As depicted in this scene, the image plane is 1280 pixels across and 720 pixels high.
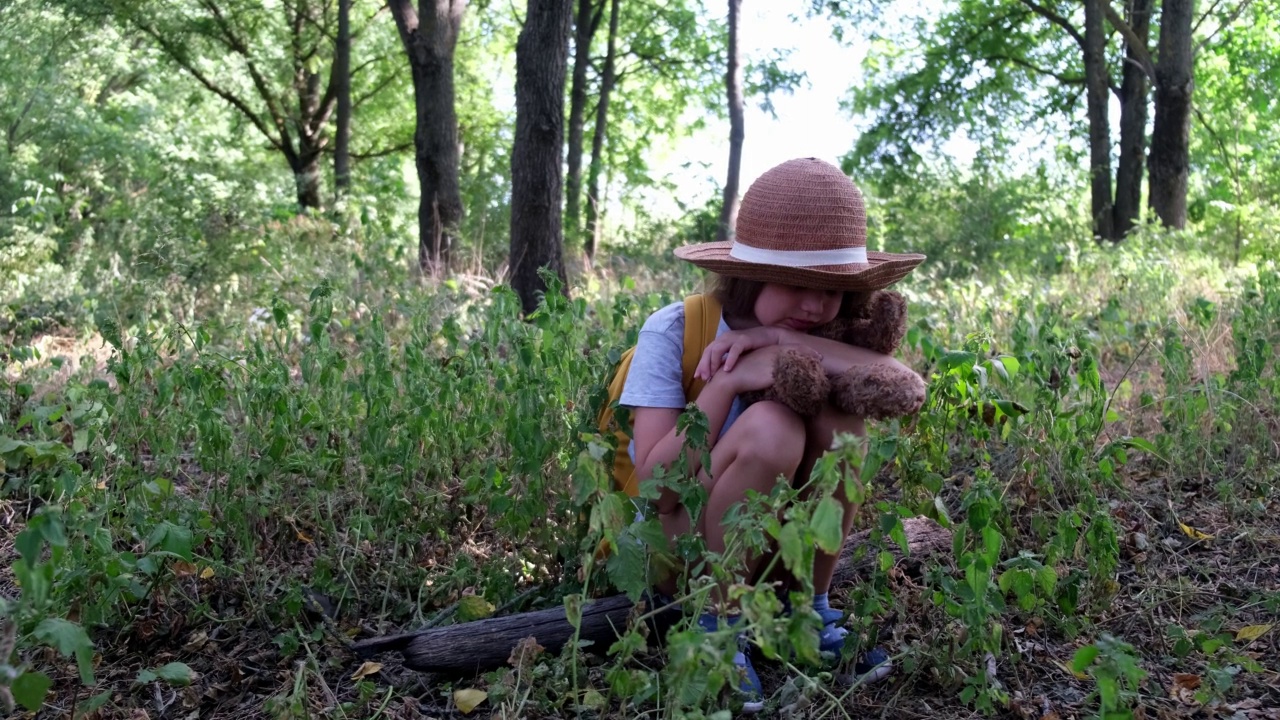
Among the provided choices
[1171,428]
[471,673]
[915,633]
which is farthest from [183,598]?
[1171,428]

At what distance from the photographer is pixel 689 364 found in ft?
9.32

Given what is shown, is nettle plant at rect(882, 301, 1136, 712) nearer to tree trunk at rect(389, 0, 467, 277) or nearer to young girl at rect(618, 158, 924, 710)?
young girl at rect(618, 158, 924, 710)

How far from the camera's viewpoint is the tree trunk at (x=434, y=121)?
353 inches

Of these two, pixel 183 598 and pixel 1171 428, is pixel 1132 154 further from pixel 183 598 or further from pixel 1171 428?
pixel 183 598

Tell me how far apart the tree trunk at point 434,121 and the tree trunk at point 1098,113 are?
23.8 feet

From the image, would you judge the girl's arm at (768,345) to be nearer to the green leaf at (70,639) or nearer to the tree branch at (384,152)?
the green leaf at (70,639)

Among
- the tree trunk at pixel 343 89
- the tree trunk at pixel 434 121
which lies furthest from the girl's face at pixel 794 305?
the tree trunk at pixel 343 89

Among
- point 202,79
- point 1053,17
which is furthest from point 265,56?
point 1053,17

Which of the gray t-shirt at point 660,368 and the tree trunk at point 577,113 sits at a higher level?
the tree trunk at point 577,113

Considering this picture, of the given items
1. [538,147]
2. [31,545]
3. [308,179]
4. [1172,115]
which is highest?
[1172,115]

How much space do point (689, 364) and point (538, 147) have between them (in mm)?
4376

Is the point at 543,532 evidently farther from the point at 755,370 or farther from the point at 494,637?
the point at 755,370

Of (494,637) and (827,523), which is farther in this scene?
(494,637)

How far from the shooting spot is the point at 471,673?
278 cm
